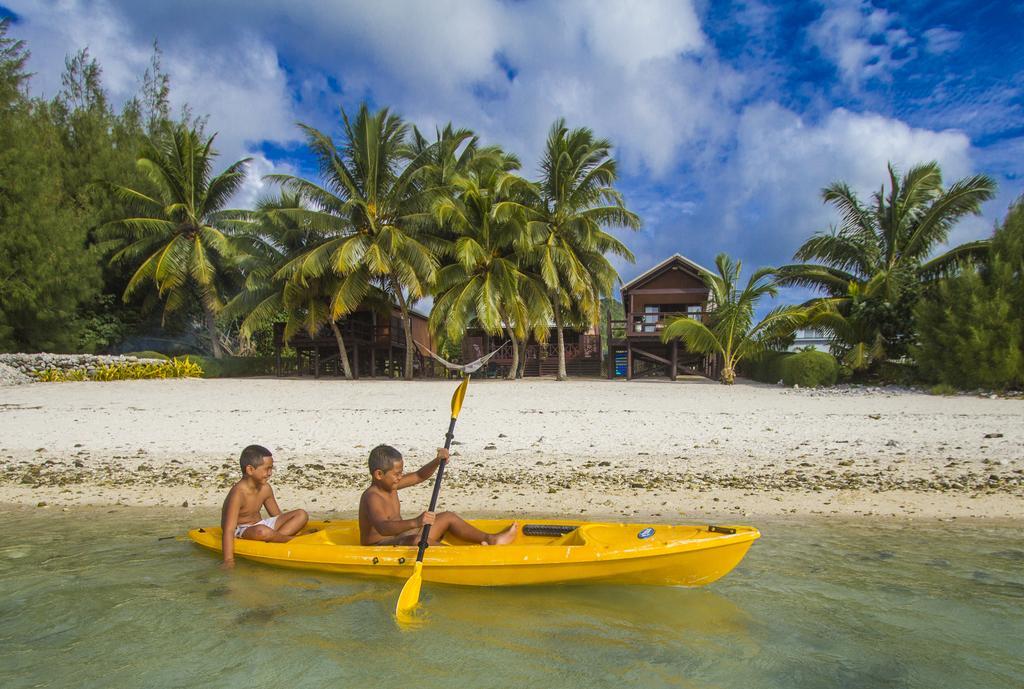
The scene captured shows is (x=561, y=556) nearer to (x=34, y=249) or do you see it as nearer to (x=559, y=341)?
(x=559, y=341)

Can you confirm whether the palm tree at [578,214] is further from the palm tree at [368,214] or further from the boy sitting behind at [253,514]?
the boy sitting behind at [253,514]

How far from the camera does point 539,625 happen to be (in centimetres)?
450

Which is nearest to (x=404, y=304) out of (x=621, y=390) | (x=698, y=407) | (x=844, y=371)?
(x=621, y=390)

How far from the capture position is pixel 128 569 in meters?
5.64

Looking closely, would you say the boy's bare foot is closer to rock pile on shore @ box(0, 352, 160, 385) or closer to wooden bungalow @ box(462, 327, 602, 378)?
rock pile on shore @ box(0, 352, 160, 385)

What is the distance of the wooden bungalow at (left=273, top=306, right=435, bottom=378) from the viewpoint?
26.8m

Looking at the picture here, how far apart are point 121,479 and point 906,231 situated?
79.2 feet

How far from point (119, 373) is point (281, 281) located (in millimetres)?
6452

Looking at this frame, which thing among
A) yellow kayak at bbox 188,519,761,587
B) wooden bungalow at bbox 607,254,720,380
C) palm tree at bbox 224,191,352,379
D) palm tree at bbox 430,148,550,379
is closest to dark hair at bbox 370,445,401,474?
yellow kayak at bbox 188,519,761,587

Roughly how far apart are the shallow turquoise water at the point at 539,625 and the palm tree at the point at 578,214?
731 inches

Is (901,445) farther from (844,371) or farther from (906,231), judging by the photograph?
(906,231)

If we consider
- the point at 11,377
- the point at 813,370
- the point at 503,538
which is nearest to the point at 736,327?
the point at 813,370

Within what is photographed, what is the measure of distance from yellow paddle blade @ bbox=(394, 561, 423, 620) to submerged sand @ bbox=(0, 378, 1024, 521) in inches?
93.5

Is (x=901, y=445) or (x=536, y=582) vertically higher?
(x=901, y=445)
